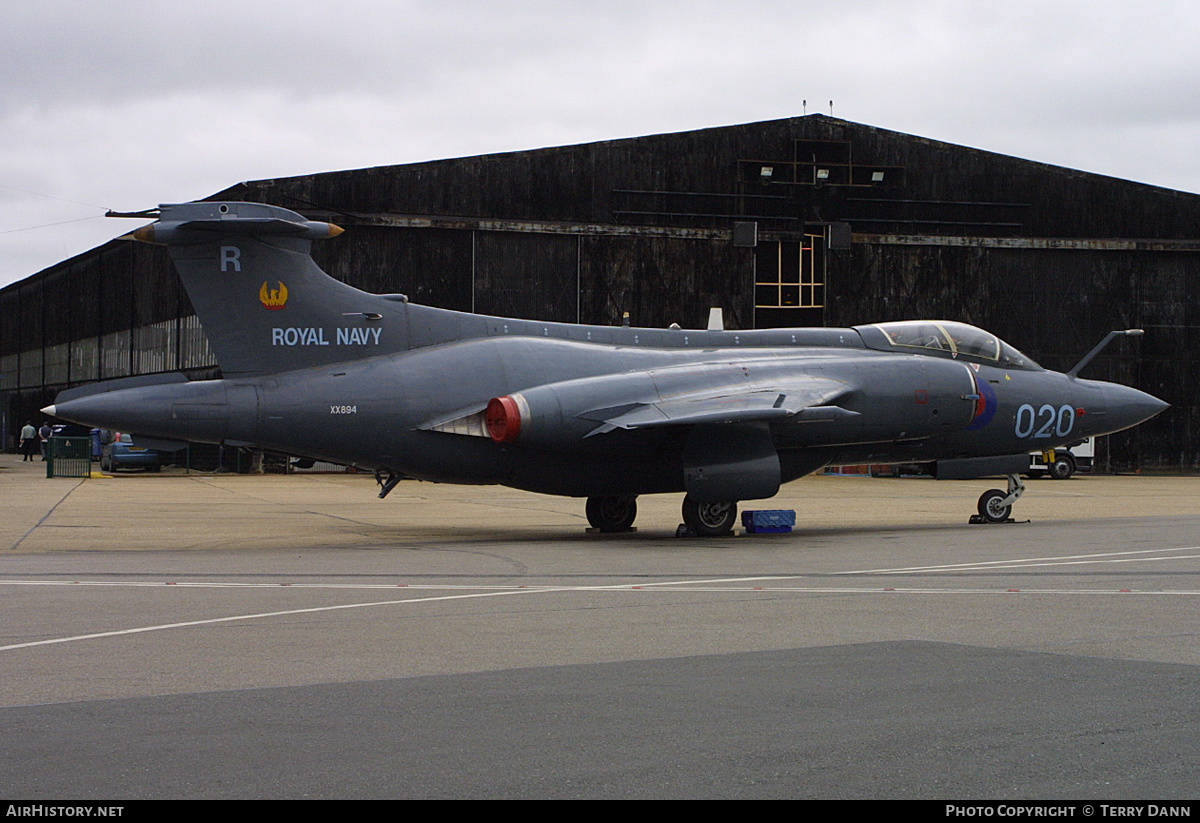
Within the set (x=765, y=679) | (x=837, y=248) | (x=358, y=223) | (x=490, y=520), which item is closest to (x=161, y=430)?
(x=490, y=520)

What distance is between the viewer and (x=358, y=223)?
47000mm

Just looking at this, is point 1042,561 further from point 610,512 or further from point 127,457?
point 127,457

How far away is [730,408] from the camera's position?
19.3m

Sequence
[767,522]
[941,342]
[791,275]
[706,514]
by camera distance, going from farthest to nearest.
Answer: [791,275]
[941,342]
[767,522]
[706,514]

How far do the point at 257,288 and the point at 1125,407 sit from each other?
643 inches

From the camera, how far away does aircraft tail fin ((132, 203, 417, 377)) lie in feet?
62.1

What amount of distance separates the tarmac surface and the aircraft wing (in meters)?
2.08

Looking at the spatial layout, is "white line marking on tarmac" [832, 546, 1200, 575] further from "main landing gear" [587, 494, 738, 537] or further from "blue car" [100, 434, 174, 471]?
"blue car" [100, 434, 174, 471]

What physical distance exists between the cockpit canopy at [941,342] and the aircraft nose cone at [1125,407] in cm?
180

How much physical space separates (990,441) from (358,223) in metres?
30.0

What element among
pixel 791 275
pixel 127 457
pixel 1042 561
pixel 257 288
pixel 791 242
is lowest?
pixel 127 457

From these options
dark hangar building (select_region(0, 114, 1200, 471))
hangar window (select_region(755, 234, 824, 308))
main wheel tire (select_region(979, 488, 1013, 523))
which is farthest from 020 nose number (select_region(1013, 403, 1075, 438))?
hangar window (select_region(755, 234, 824, 308))

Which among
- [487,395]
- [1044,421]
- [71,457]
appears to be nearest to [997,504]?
[1044,421]
